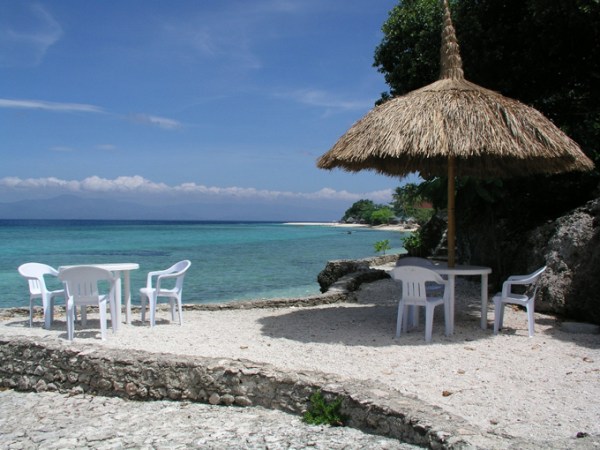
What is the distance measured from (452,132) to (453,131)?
0.02 metres

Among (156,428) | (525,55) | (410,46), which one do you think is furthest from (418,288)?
(410,46)

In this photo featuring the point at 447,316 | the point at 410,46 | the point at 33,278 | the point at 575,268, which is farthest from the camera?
the point at 410,46

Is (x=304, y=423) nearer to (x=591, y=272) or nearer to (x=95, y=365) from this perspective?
(x=95, y=365)

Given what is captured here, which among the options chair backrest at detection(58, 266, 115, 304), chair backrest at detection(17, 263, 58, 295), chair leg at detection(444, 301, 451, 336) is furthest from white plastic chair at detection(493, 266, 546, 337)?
chair backrest at detection(17, 263, 58, 295)

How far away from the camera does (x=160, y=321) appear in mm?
7527

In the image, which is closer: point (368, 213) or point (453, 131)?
point (453, 131)

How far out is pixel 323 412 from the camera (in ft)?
13.7

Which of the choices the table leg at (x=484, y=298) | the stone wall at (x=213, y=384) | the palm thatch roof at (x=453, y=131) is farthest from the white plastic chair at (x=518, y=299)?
the stone wall at (x=213, y=384)

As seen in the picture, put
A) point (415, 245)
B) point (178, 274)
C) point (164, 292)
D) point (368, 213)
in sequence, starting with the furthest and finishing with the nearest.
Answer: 1. point (368, 213)
2. point (415, 245)
3. point (164, 292)
4. point (178, 274)

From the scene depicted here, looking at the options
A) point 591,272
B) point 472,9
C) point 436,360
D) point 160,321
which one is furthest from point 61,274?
point 472,9

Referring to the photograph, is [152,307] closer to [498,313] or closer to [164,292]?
[164,292]

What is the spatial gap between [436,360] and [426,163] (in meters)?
3.72

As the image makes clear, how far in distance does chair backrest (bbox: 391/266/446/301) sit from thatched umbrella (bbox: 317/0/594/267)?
0.90 meters

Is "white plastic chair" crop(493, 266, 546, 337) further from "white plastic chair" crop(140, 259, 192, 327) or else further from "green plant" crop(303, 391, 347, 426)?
"white plastic chair" crop(140, 259, 192, 327)
